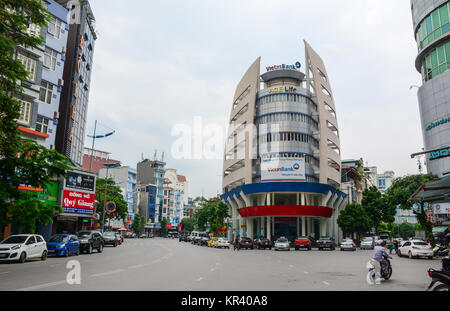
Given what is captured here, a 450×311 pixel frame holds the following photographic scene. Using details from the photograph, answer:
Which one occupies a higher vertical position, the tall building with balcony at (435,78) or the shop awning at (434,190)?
the tall building with balcony at (435,78)

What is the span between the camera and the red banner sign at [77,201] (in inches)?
1354

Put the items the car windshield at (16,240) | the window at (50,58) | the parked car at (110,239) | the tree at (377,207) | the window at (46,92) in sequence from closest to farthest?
the car windshield at (16,240) → the window at (46,92) → the window at (50,58) → the parked car at (110,239) → the tree at (377,207)

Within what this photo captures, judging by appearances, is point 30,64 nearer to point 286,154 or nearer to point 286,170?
point 286,170

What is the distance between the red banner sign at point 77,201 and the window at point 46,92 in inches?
342

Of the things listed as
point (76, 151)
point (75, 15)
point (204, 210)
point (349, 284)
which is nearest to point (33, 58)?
point (75, 15)

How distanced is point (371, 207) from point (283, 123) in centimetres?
2125

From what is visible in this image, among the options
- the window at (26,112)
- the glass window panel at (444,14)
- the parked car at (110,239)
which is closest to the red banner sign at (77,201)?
the parked car at (110,239)

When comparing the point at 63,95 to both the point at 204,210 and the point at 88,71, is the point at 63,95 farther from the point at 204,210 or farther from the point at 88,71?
the point at 204,210

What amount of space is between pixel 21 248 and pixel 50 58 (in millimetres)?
20767

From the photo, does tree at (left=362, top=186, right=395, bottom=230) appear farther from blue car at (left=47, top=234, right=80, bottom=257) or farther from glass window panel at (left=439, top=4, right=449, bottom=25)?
blue car at (left=47, top=234, right=80, bottom=257)

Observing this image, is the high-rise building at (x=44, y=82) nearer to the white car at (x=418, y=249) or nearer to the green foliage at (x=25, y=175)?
the green foliage at (x=25, y=175)

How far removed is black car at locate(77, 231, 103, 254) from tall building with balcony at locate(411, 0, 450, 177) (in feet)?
118

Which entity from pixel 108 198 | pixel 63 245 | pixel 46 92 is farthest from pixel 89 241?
pixel 108 198

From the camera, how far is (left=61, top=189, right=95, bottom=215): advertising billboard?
113ft
